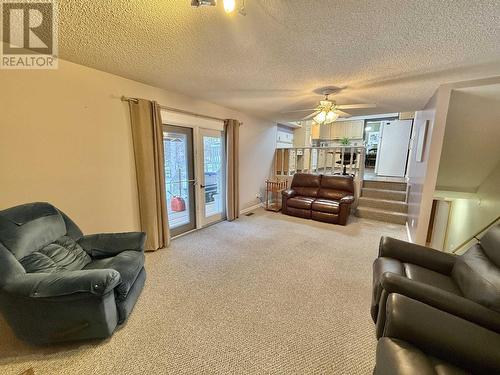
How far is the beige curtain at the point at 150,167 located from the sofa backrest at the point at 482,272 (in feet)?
10.6

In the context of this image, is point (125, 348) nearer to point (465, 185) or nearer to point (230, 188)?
point (230, 188)

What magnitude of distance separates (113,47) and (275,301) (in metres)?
2.79

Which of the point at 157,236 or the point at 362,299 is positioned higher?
the point at 157,236

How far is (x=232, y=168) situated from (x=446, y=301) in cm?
358

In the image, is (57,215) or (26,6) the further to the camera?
(57,215)

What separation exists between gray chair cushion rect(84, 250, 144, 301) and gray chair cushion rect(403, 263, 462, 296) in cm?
227

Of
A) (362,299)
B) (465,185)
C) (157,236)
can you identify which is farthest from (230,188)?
(465,185)

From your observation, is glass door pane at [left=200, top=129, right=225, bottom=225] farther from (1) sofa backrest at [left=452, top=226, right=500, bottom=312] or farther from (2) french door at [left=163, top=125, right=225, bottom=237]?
(1) sofa backrest at [left=452, top=226, right=500, bottom=312]

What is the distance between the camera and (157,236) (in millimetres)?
3049

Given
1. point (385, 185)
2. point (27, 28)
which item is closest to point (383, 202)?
point (385, 185)

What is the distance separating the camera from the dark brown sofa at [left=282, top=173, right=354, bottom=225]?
424 centimetres

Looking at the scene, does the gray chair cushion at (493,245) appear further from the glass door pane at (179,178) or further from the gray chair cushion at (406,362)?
the glass door pane at (179,178)

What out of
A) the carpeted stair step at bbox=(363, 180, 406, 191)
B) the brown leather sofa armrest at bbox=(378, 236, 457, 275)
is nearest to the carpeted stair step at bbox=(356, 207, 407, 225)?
the carpeted stair step at bbox=(363, 180, 406, 191)

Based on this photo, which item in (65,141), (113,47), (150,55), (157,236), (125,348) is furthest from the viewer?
(157,236)
